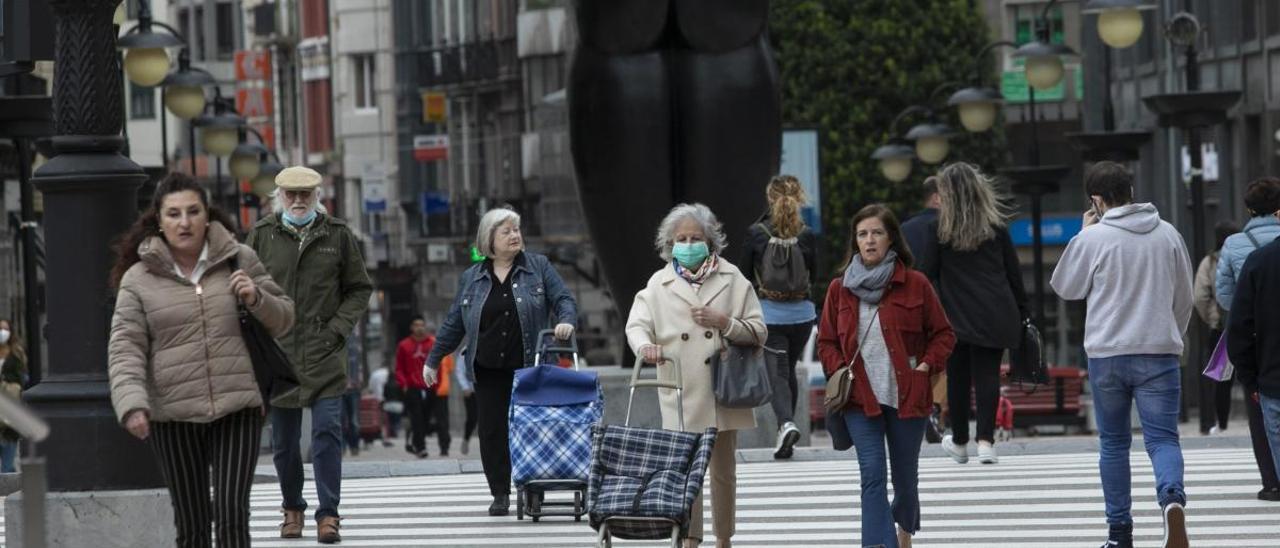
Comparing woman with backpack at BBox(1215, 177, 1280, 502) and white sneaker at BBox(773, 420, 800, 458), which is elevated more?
woman with backpack at BBox(1215, 177, 1280, 502)

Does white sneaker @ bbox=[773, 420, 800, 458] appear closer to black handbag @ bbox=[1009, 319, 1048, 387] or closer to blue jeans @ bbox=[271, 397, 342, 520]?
black handbag @ bbox=[1009, 319, 1048, 387]

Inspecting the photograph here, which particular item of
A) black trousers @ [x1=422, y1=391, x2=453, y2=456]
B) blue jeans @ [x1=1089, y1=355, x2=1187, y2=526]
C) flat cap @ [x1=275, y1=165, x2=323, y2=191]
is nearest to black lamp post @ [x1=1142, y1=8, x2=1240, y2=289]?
black trousers @ [x1=422, y1=391, x2=453, y2=456]

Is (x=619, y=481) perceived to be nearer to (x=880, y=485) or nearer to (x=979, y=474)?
(x=880, y=485)

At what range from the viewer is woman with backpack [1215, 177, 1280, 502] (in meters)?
14.8

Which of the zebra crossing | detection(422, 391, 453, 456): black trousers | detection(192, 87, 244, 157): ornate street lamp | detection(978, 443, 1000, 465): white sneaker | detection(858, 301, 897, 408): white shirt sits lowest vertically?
detection(422, 391, 453, 456): black trousers

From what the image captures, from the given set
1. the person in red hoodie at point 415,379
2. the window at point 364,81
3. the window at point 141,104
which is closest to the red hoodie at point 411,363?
the person in red hoodie at point 415,379

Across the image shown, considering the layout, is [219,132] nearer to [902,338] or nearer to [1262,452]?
[1262,452]

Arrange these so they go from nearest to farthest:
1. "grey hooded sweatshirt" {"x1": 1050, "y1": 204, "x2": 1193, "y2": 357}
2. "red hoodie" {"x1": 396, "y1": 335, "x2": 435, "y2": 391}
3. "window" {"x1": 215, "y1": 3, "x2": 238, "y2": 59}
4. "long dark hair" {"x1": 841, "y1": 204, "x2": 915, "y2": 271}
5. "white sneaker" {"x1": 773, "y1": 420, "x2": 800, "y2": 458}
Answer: "long dark hair" {"x1": 841, "y1": 204, "x2": 915, "y2": 271} < "grey hooded sweatshirt" {"x1": 1050, "y1": 204, "x2": 1193, "y2": 357} < "white sneaker" {"x1": 773, "y1": 420, "x2": 800, "y2": 458} < "red hoodie" {"x1": 396, "y1": 335, "x2": 435, "y2": 391} < "window" {"x1": 215, "y1": 3, "x2": 238, "y2": 59}

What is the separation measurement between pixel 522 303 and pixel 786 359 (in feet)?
8.54

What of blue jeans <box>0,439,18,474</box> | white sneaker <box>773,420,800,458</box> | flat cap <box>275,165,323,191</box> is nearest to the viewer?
flat cap <box>275,165,323,191</box>

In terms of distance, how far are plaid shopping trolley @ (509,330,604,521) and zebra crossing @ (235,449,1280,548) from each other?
252 mm

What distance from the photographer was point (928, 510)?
14898mm

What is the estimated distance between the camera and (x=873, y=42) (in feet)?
192

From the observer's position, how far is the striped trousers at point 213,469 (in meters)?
10.5
